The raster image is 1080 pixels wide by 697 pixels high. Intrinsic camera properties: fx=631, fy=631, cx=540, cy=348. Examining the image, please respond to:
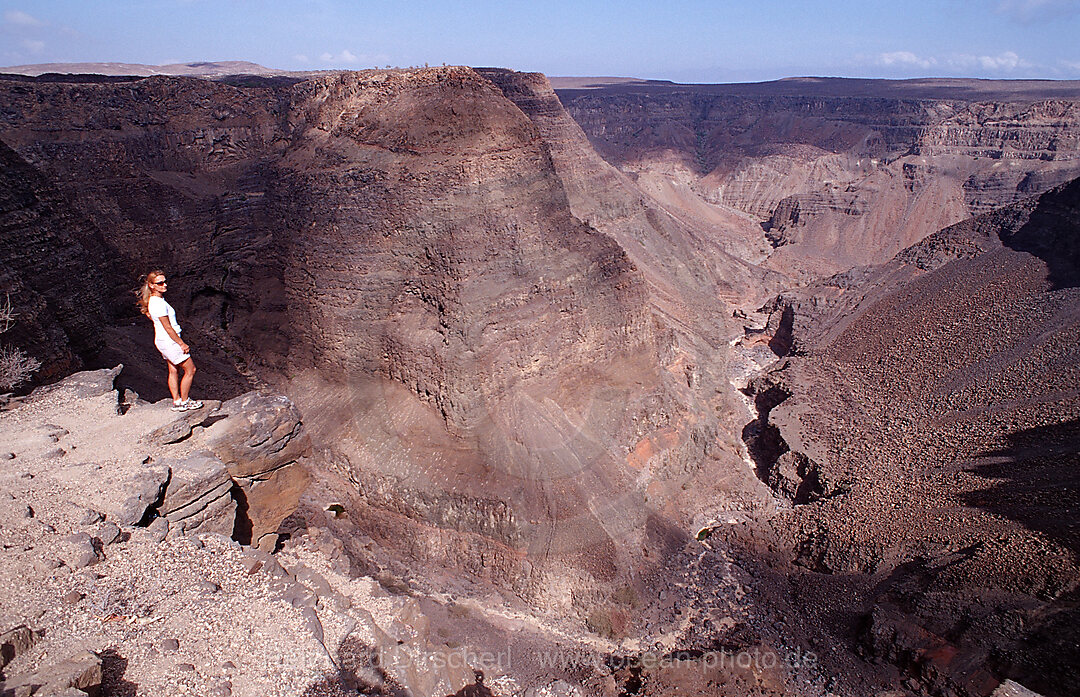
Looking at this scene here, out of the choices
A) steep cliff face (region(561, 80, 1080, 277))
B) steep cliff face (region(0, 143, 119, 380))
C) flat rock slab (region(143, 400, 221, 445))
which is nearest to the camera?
flat rock slab (region(143, 400, 221, 445))

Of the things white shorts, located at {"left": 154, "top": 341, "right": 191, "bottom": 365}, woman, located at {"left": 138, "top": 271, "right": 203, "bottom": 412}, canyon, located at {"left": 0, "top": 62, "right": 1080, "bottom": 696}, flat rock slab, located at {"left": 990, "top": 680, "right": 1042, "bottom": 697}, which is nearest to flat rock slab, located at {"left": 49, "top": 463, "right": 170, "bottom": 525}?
canyon, located at {"left": 0, "top": 62, "right": 1080, "bottom": 696}

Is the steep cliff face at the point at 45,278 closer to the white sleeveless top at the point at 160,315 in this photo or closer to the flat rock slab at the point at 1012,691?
the white sleeveless top at the point at 160,315

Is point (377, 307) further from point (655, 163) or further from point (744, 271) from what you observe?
point (655, 163)

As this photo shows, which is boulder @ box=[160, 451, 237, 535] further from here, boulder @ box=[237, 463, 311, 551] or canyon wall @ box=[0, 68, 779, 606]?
canyon wall @ box=[0, 68, 779, 606]

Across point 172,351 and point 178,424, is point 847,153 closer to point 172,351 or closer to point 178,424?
point 172,351

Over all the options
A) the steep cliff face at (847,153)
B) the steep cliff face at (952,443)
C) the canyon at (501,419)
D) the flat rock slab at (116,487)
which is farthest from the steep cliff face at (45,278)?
the steep cliff face at (847,153)

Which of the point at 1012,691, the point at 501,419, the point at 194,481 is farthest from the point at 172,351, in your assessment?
the point at 1012,691

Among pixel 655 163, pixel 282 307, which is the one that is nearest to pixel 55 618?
pixel 282 307
